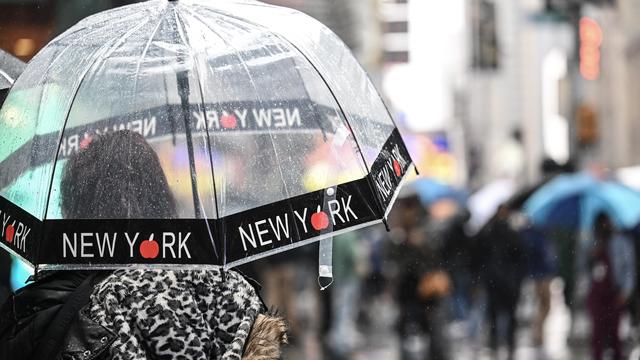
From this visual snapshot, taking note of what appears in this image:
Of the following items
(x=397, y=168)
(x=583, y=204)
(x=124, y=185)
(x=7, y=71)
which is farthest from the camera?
(x=583, y=204)

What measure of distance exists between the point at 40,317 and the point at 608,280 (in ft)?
27.7

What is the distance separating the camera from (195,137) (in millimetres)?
4012

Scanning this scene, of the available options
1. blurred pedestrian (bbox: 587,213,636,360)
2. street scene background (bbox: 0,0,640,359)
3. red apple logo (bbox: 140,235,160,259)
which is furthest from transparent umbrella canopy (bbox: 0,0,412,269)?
blurred pedestrian (bbox: 587,213,636,360)

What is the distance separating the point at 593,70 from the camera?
3484 centimetres

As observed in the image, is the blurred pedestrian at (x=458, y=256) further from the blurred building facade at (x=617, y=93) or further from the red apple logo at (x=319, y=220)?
the blurred building facade at (x=617, y=93)

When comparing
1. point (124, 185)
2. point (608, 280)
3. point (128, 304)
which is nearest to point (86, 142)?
point (124, 185)

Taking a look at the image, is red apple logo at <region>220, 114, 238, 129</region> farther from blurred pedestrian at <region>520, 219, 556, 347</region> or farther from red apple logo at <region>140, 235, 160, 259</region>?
blurred pedestrian at <region>520, 219, 556, 347</region>

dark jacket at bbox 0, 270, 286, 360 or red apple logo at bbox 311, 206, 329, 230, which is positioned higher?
red apple logo at bbox 311, 206, 329, 230

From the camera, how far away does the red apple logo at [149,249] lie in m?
3.86

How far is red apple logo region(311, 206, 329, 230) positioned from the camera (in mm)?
4066

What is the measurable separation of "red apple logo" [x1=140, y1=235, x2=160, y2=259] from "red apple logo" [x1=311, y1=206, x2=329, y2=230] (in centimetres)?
45

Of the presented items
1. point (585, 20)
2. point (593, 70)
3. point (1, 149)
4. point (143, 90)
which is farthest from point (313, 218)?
point (593, 70)

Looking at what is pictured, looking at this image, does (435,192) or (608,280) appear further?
(435,192)

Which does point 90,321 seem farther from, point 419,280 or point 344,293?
point 344,293
